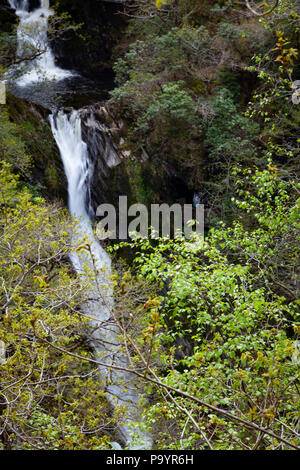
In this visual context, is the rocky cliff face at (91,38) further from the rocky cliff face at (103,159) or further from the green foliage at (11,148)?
the green foliage at (11,148)

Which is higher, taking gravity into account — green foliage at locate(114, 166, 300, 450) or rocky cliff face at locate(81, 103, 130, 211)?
rocky cliff face at locate(81, 103, 130, 211)

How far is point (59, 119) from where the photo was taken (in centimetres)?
1183

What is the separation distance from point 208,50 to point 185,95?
2.51 meters

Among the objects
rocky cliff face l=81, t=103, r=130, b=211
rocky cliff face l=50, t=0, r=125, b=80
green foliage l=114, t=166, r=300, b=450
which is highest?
rocky cliff face l=50, t=0, r=125, b=80

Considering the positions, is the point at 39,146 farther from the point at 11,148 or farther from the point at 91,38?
the point at 91,38

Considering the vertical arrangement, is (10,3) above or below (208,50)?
above

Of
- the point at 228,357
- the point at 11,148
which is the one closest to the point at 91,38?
the point at 11,148

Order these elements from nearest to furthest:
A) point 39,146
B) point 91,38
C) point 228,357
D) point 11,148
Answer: point 228,357 → point 11,148 → point 39,146 → point 91,38

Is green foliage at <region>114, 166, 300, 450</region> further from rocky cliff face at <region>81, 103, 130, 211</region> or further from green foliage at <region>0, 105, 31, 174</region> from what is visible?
rocky cliff face at <region>81, 103, 130, 211</region>

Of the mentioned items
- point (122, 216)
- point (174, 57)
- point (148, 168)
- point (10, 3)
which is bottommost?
point (122, 216)

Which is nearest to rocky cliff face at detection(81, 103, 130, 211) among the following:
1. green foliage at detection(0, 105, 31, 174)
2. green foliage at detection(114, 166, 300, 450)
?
green foliage at detection(0, 105, 31, 174)
